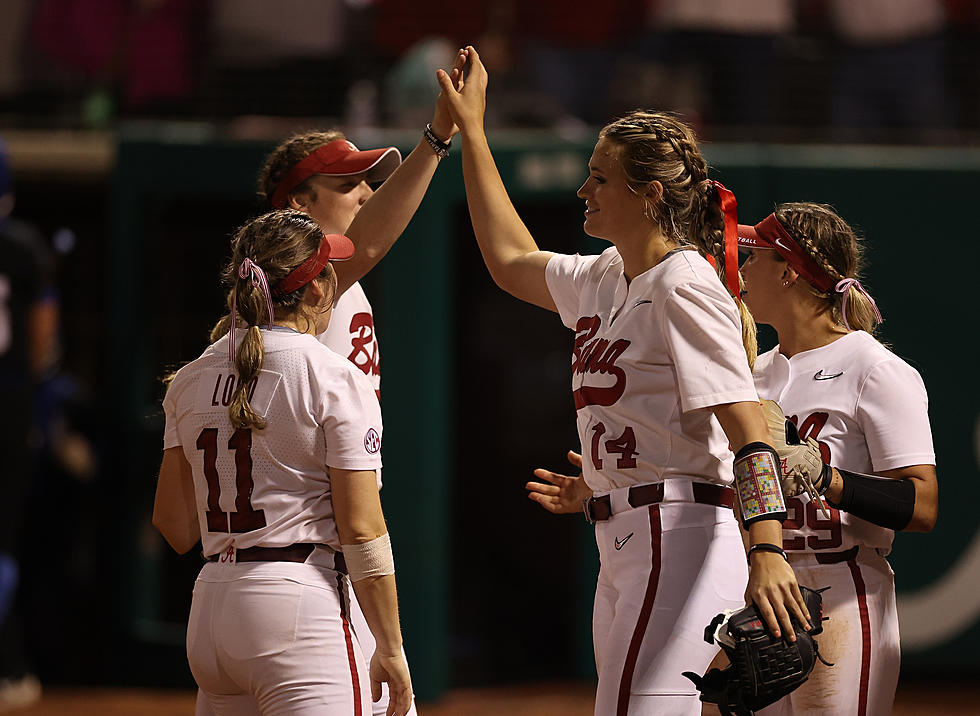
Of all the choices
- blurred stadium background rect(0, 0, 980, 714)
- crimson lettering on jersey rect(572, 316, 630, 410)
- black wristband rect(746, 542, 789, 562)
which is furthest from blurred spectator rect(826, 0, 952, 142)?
black wristband rect(746, 542, 789, 562)

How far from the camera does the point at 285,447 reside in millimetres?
2355

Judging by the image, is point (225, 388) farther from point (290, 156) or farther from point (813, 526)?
point (813, 526)

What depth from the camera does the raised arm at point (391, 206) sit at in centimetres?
306

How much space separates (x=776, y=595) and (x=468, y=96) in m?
1.52

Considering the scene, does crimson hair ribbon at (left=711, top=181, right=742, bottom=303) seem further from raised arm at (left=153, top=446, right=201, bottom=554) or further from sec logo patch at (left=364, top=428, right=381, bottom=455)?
raised arm at (left=153, top=446, right=201, bottom=554)

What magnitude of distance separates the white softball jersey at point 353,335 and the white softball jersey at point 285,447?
0.60m

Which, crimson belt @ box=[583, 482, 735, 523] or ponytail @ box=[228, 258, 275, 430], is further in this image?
crimson belt @ box=[583, 482, 735, 523]

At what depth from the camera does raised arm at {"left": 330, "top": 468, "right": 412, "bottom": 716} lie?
2.33 meters

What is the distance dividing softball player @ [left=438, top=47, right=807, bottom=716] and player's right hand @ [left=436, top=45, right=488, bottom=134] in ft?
1.47

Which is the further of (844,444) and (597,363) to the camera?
(844,444)

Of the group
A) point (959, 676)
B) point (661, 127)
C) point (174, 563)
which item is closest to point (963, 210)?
point (959, 676)

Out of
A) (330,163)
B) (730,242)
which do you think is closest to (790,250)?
(730,242)

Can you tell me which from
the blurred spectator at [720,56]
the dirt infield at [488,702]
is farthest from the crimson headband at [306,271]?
the blurred spectator at [720,56]

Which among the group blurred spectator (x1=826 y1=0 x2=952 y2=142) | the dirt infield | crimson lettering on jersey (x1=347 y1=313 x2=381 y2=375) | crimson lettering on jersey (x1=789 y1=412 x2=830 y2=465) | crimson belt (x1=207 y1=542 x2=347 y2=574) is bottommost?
the dirt infield
